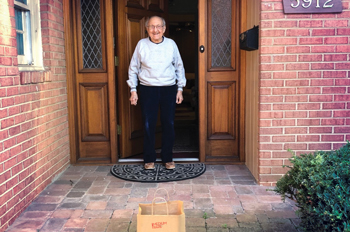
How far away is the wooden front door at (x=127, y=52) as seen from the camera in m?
4.47

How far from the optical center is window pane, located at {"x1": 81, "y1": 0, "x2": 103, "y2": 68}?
4.41 m

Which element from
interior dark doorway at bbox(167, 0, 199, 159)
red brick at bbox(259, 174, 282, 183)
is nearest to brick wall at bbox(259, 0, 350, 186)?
red brick at bbox(259, 174, 282, 183)

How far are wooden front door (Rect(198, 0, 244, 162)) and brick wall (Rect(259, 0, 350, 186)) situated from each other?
82 cm

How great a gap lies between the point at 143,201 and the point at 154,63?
1.58 metres

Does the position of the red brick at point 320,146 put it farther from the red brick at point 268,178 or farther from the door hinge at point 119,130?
the door hinge at point 119,130

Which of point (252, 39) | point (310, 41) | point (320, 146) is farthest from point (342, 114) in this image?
point (252, 39)

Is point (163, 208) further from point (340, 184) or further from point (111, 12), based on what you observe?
point (111, 12)

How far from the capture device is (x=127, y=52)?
4559 mm

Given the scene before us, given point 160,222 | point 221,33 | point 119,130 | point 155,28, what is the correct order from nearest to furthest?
point 160,222 < point 155,28 < point 221,33 < point 119,130

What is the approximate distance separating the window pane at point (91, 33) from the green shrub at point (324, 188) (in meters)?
2.93

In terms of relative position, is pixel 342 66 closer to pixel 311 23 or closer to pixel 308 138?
pixel 311 23

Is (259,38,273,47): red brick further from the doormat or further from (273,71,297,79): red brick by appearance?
the doormat

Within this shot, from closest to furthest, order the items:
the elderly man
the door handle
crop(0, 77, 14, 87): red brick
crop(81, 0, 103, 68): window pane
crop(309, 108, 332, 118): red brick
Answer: crop(0, 77, 14, 87): red brick → crop(309, 108, 332, 118): red brick → the elderly man → the door handle → crop(81, 0, 103, 68): window pane

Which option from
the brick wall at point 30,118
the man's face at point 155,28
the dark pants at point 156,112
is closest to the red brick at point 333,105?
the dark pants at point 156,112
